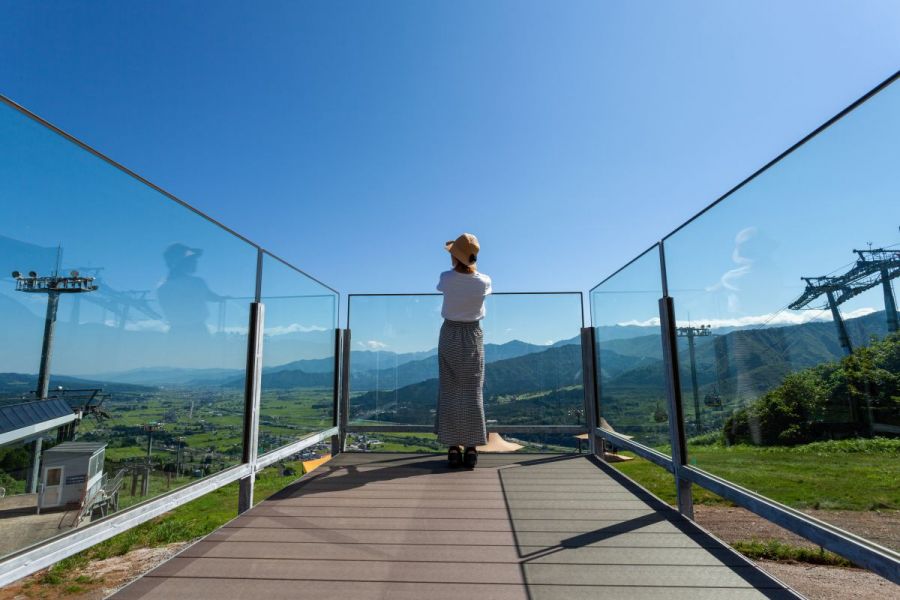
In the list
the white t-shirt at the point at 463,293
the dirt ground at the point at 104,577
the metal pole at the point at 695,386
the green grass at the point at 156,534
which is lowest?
the dirt ground at the point at 104,577

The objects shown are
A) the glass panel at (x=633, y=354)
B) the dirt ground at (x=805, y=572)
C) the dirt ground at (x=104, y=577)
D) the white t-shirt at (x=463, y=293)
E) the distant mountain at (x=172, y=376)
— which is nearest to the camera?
the distant mountain at (x=172, y=376)

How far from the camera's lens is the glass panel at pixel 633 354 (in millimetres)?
2547

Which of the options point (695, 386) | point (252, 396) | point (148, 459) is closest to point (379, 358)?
point (252, 396)

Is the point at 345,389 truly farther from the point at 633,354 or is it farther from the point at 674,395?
the point at 674,395

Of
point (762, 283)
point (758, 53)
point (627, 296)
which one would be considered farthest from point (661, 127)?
point (762, 283)

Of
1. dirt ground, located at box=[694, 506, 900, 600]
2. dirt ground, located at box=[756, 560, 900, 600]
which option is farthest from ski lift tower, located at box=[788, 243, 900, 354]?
dirt ground, located at box=[756, 560, 900, 600]

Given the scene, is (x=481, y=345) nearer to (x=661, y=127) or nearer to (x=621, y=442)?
(x=621, y=442)

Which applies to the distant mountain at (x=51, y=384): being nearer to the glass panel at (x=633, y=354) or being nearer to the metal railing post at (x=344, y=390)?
the metal railing post at (x=344, y=390)

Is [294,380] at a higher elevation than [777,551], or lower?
higher

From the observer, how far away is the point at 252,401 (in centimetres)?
239

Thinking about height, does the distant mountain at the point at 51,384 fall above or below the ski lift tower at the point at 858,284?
below

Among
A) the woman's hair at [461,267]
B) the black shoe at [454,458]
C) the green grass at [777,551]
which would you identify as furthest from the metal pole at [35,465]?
the green grass at [777,551]

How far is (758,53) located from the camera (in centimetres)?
375

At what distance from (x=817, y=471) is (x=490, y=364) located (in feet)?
8.70
